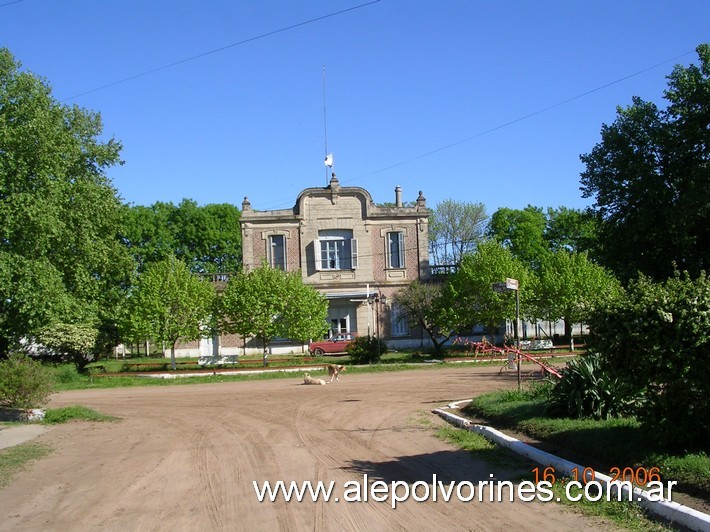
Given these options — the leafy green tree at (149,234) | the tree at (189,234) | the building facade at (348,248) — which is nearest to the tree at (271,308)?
the building facade at (348,248)

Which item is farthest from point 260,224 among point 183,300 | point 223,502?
point 223,502

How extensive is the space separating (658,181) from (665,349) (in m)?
19.7

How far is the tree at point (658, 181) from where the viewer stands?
24516mm

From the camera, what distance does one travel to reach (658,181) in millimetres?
25797

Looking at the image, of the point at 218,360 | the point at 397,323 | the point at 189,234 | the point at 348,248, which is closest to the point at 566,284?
the point at 397,323

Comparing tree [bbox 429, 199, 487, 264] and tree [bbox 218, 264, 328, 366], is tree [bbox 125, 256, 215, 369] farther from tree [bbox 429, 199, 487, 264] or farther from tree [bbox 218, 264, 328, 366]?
tree [bbox 429, 199, 487, 264]

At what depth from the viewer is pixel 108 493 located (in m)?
9.39

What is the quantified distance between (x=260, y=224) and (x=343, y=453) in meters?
36.7

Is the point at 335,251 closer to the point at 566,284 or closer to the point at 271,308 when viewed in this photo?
the point at 271,308

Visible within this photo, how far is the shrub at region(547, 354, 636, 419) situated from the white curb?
124cm

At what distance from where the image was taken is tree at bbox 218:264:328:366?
3691cm

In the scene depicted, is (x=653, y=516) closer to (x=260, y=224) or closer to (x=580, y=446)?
(x=580, y=446)

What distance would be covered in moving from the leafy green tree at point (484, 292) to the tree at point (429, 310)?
0.56 m
